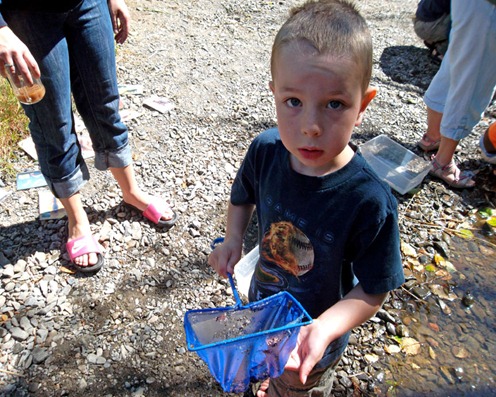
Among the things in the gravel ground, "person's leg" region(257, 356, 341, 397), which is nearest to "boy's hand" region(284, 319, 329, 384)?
"person's leg" region(257, 356, 341, 397)

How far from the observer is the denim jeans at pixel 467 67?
2455 mm

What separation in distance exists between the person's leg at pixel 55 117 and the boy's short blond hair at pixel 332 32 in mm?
1120

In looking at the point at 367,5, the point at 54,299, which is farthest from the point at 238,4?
the point at 54,299

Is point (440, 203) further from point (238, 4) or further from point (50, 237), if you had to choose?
point (238, 4)

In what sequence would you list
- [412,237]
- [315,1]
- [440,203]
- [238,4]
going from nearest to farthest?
[315,1], [412,237], [440,203], [238,4]

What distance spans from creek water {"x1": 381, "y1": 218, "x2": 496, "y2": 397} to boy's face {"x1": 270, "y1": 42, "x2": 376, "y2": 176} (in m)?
1.45

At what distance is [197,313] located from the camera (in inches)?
49.6

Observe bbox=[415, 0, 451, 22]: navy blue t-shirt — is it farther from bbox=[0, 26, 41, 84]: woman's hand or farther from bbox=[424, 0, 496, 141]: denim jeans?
bbox=[0, 26, 41, 84]: woman's hand

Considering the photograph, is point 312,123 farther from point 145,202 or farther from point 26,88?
point 145,202

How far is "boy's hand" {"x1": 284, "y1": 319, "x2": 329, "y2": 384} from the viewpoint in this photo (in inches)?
43.5

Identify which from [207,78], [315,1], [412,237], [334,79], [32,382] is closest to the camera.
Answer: [334,79]

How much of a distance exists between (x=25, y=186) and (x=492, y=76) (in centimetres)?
299

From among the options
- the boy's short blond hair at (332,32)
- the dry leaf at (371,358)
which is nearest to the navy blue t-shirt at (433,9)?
the dry leaf at (371,358)

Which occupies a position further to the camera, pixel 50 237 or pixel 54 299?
pixel 50 237
